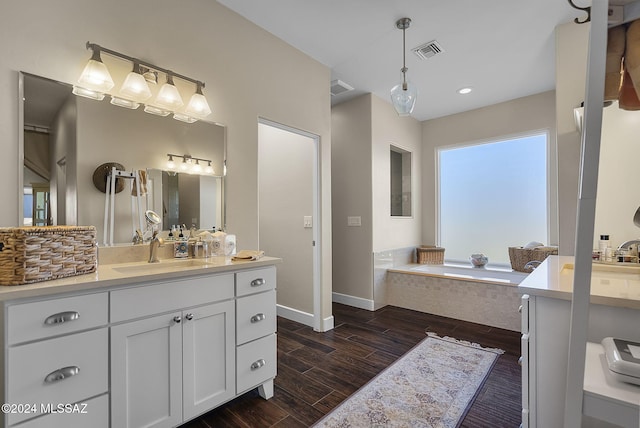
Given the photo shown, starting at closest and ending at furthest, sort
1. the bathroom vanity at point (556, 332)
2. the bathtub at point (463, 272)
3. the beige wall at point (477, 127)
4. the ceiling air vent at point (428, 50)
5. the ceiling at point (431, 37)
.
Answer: the bathroom vanity at point (556, 332), the ceiling at point (431, 37), the ceiling air vent at point (428, 50), the bathtub at point (463, 272), the beige wall at point (477, 127)

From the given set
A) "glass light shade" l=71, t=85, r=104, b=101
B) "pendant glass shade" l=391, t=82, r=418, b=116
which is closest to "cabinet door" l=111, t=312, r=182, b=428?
"glass light shade" l=71, t=85, r=104, b=101

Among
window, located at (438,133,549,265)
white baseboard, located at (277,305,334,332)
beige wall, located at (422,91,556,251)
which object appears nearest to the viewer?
white baseboard, located at (277,305,334,332)

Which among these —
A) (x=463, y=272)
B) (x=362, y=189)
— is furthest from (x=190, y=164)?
(x=463, y=272)

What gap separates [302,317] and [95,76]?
272 centimetres

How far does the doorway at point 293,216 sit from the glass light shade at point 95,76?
1.49 meters

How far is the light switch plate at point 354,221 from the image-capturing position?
380cm

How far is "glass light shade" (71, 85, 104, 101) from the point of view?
A: 154 cm

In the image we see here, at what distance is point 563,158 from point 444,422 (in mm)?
2239

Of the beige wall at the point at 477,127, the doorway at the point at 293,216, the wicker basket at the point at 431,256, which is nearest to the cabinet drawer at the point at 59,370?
the doorway at the point at 293,216

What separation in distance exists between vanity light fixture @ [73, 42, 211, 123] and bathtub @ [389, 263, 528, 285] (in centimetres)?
302

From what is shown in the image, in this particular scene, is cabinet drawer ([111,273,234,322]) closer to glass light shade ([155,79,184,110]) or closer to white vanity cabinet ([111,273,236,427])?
white vanity cabinet ([111,273,236,427])

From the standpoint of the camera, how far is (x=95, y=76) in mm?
1529

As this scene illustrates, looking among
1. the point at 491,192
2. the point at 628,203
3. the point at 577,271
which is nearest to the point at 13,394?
the point at 577,271

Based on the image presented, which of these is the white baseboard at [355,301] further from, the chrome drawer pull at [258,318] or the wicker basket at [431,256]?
the chrome drawer pull at [258,318]
